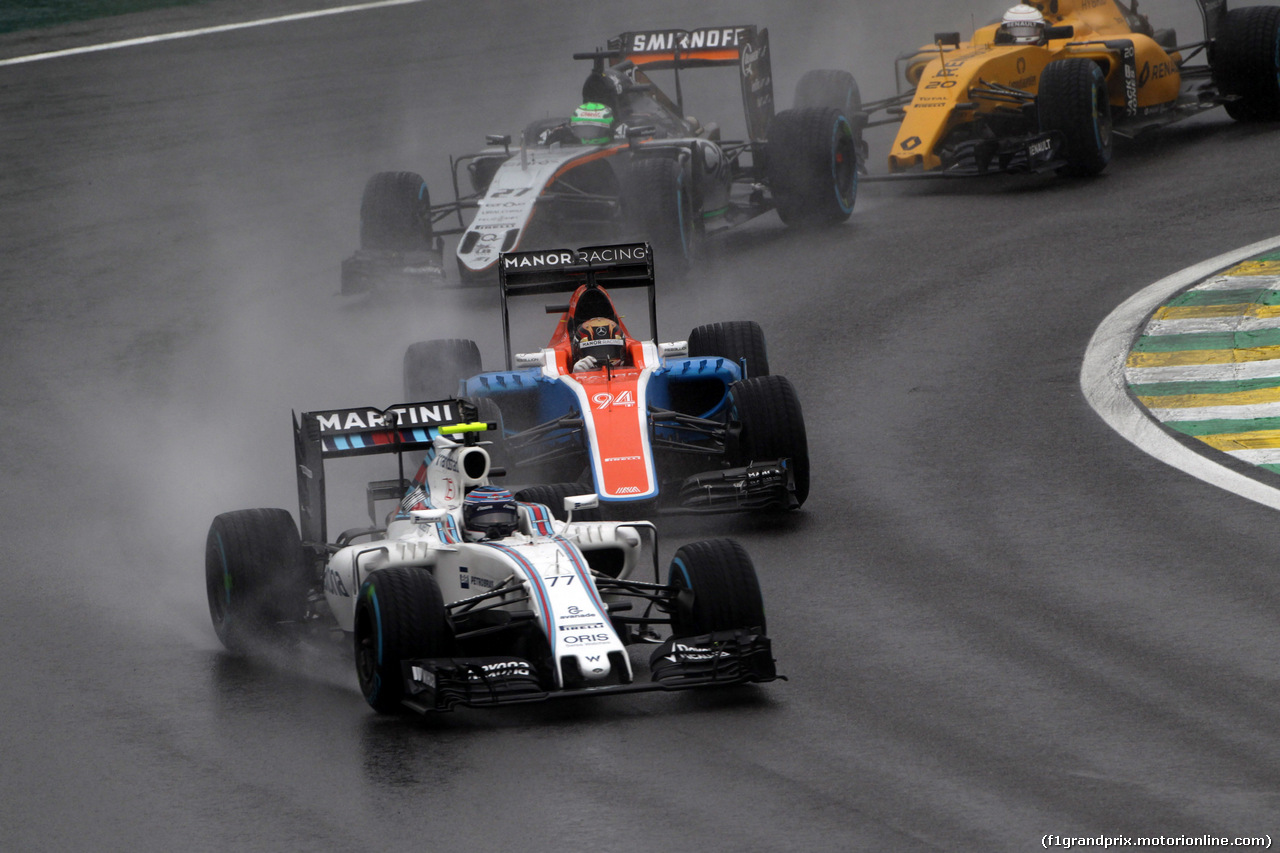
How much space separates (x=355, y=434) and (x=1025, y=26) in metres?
12.5

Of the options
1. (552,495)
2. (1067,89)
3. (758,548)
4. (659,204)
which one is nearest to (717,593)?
(552,495)

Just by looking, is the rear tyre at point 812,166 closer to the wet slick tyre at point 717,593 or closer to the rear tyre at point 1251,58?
the rear tyre at point 1251,58

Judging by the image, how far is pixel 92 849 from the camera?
26.3ft

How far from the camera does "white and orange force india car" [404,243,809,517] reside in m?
12.3

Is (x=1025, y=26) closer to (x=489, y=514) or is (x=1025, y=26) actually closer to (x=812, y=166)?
(x=812, y=166)

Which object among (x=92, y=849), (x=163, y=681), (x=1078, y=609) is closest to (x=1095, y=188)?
(x=1078, y=609)

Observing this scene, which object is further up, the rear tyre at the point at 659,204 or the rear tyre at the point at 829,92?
the rear tyre at the point at 829,92

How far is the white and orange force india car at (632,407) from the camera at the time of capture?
40.4ft

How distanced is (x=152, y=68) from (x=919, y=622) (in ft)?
75.2

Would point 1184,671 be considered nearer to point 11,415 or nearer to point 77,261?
point 11,415

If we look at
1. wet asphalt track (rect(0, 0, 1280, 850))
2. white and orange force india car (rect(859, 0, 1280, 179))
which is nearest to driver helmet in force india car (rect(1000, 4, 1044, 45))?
white and orange force india car (rect(859, 0, 1280, 179))

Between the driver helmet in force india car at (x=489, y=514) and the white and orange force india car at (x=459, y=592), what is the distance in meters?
0.02

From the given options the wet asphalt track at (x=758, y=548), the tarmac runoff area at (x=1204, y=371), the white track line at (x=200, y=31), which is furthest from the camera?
the white track line at (x=200, y=31)

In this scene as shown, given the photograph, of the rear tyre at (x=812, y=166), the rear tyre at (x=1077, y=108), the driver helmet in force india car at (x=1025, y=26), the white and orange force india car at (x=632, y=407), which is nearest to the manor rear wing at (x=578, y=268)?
the white and orange force india car at (x=632, y=407)
